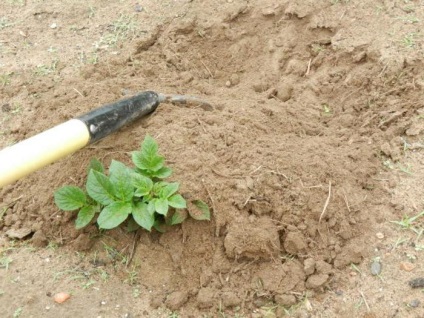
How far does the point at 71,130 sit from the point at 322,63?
1.53 m

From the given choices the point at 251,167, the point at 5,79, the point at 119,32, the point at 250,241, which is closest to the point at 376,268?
the point at 250,241

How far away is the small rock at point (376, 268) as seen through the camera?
6.88 ft

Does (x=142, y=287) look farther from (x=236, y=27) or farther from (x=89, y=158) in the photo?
(x=236, y=27)

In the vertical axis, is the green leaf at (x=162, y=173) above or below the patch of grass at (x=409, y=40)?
above

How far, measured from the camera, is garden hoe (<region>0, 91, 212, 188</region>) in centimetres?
181

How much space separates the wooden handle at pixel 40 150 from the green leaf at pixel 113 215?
0.26 m

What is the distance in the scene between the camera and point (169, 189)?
2.08 metres

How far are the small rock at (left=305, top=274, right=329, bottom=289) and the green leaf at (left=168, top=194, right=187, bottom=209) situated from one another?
56 centimetres

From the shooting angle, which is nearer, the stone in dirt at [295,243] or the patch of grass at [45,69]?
the stone in dirt at [295,243]

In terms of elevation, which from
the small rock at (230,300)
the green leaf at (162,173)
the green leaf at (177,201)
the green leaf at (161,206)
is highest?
the green leaf at (162,173)

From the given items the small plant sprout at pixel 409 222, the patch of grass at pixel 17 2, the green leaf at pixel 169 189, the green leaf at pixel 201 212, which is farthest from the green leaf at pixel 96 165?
the patch of grass at pixel 17 2

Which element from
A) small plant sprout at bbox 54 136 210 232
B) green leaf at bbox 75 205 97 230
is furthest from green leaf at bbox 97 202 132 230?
green leaf at bbox 75 205 97 230

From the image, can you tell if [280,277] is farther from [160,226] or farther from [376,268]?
[160,226]

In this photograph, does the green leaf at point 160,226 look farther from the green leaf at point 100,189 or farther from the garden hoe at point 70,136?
the garden hoe at point 70,136
